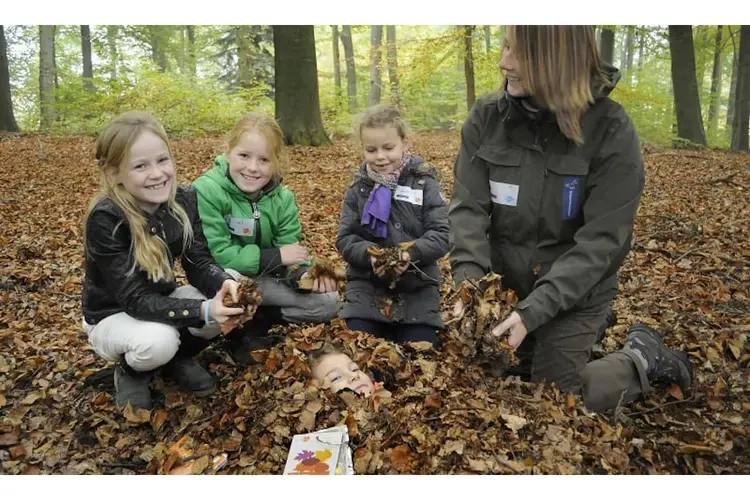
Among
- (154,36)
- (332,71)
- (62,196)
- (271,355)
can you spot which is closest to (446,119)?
(332,71)

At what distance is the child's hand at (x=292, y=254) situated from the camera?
322 centimetres

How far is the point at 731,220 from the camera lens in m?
5.04

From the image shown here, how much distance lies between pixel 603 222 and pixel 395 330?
56.9 inches

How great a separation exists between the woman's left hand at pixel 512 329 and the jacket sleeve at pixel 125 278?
4.75 ft

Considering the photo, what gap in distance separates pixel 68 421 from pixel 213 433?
0.81m

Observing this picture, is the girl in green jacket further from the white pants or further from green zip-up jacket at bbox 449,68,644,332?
green zip-up jacket at bbox 449,68,644,332

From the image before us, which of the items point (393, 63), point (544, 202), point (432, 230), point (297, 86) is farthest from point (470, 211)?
point (393, 63)

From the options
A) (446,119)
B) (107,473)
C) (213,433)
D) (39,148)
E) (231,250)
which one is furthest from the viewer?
(446,119)

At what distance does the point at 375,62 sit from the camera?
477 inches

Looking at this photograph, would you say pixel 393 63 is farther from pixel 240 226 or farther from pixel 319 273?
pixel 319 273

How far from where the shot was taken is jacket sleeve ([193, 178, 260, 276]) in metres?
3.12

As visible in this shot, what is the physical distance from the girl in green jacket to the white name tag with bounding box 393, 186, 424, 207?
660mm

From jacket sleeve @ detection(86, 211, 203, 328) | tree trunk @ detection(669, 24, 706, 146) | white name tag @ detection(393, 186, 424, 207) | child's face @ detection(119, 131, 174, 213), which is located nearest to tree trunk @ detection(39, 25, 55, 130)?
child's face @ detection(119, 131, 174, 213)

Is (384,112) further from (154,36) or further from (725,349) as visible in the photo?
(154,36)
